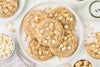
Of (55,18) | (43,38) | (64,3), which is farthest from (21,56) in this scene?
(64,3)

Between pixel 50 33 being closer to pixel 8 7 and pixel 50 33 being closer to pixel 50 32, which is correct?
pixel 50 32

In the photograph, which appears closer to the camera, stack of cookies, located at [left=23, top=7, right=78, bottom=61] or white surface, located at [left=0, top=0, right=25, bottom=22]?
stack of cookies, located at [left=23, top=7, right=78, bottom=61]

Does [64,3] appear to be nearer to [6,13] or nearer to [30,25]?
[30,25]

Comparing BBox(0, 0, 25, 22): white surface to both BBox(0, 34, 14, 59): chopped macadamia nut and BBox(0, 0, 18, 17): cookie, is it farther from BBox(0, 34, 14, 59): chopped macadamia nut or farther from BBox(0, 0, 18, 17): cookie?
BBox(0, 34, 14, 59): chopped macadamia nut

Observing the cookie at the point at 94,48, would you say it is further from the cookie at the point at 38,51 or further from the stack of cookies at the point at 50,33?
the cookie at the point at 38,51

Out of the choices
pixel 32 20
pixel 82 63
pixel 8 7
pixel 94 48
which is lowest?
pixel 82 63

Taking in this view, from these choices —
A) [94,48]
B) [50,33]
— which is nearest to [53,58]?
[50,33]

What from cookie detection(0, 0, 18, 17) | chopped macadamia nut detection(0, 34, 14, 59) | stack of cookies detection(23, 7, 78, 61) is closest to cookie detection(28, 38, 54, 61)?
stack of cookies detection(23, 7, 78, 61)
